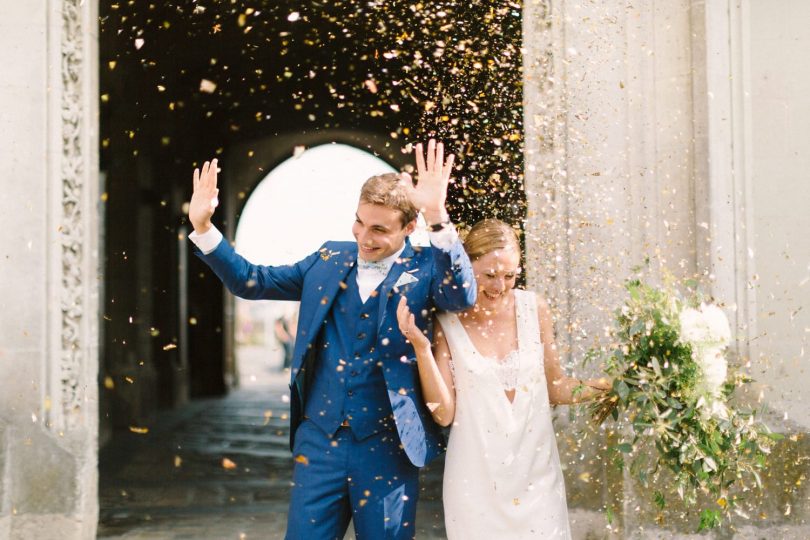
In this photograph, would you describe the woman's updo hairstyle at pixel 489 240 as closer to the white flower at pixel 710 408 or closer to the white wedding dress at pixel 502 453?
the white wedding dress at pixel 502 453

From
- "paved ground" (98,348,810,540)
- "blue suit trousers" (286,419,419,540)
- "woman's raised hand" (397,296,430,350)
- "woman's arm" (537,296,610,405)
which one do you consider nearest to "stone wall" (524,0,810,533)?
"paved ground" (98,348,810,540)

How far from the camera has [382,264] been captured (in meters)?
3.05

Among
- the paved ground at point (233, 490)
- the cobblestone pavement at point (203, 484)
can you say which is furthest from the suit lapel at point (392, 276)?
the cobblestone pavement at point (203, 484)

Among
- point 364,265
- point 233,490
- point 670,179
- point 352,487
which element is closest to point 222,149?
point 233,490

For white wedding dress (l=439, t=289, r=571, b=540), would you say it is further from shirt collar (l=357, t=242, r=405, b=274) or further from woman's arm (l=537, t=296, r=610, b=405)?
shirt collar (l=357, t=242, r=405, b=274)

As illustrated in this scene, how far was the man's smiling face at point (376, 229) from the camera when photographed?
9.58ft

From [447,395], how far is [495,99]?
10.2 feet

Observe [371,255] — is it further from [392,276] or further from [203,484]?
[203,484]

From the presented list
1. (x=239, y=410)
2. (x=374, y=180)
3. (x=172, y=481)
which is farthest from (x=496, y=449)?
(x=239, y=410)

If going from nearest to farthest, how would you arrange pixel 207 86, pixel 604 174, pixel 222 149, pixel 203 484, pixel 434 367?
pixel 434 367
pixel 604 174
pixel 203 484
pixel 207 86
pixel 222 149

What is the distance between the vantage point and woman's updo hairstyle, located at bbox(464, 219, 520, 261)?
2.96 m

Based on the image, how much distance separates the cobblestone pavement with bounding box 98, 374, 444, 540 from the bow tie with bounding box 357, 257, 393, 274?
2.87 meters

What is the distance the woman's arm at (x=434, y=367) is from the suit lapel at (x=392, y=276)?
0.11 m

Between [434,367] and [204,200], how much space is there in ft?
3.42
